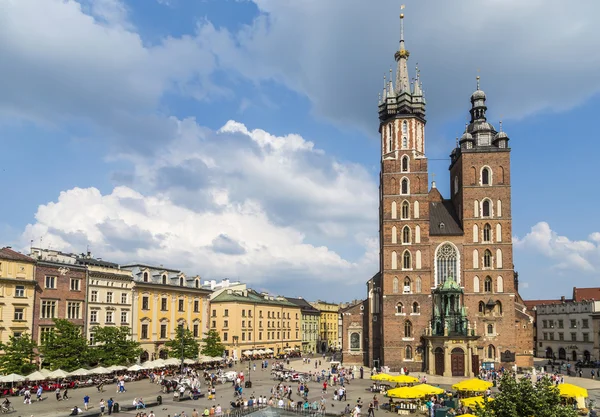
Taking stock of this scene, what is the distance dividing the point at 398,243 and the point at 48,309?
38335mm

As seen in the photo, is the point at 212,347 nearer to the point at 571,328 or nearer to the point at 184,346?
the point at 184,346

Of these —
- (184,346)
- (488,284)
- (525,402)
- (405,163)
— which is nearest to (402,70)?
(405,163)

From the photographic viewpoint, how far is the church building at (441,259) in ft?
214

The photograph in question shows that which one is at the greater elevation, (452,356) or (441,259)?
(441,259)

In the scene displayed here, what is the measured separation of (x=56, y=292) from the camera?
183ft

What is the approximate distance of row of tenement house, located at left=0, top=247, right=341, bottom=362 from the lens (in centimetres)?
5231

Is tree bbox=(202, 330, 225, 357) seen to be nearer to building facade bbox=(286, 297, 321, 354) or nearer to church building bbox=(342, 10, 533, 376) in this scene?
church building bbox=(342, 10, 533, 376)

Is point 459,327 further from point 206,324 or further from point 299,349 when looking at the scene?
point 299,349

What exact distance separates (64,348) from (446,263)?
41889 millimetres

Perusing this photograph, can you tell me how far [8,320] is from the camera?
166ft

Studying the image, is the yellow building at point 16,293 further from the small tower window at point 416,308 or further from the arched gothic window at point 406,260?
the small tower window at point 416,308

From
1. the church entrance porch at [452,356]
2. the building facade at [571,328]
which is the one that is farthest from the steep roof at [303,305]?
the church entrance porch at [452,356]

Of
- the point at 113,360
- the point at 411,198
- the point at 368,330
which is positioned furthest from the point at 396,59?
the point at 113,360

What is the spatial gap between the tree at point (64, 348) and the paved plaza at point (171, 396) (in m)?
2.51
